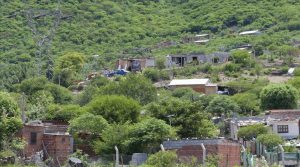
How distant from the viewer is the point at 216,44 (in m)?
108

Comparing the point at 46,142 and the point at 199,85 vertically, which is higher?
the point at 46,142

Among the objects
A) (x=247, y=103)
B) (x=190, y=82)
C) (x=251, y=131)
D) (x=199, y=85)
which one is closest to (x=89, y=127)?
(x=251, y=131)

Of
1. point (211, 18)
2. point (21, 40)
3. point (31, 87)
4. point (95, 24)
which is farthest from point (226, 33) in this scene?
point (31, 87)

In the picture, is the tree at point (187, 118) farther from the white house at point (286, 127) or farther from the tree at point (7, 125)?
the tree at point (7, 125)

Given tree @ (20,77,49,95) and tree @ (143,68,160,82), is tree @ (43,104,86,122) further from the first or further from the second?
tree @ (143,68,160,82)

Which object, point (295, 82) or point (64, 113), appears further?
point (295, 82)

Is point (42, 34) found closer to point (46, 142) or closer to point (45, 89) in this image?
point (45, 89)

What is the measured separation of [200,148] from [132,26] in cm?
8440

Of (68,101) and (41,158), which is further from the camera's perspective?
(68,101)

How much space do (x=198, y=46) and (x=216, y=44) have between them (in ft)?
7.40

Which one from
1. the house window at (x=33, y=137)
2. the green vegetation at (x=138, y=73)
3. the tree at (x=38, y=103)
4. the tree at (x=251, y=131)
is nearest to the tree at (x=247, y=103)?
the green vegetation at (x=138, y=73)

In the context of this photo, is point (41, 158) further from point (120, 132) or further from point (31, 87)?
point (31, 87)

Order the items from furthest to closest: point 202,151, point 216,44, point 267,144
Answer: point 216,44, point 267,144, point 202,151

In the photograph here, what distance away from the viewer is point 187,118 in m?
47.7
